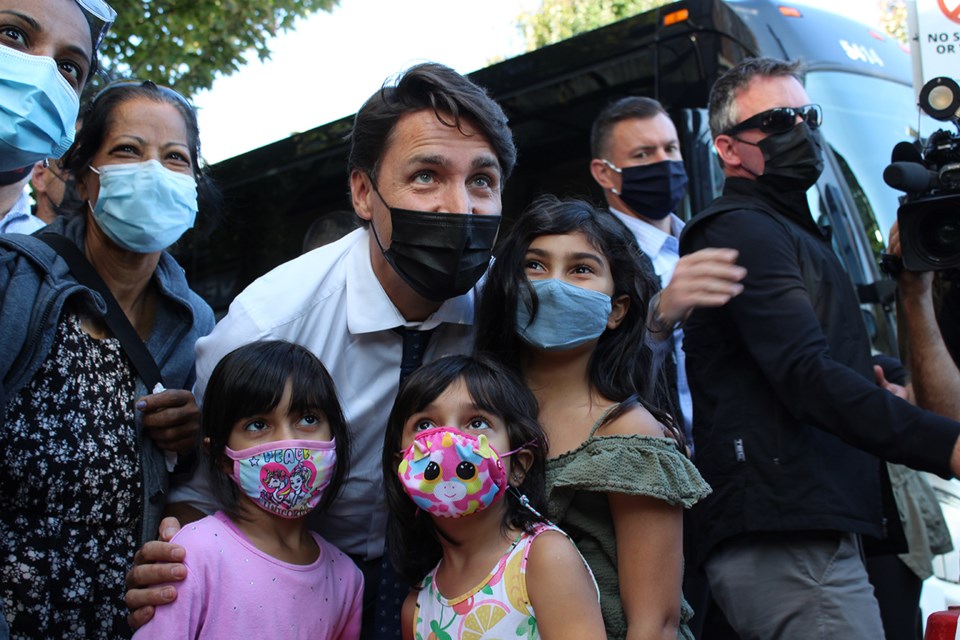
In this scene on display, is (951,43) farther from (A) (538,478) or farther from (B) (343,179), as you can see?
(B) (343,179)

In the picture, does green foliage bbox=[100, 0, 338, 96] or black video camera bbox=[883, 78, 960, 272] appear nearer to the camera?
black video camera bbox=[883, 78, 960, 272]

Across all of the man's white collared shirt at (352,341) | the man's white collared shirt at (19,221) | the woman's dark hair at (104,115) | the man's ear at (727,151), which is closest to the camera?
the man's white collared shirt at (352,341)

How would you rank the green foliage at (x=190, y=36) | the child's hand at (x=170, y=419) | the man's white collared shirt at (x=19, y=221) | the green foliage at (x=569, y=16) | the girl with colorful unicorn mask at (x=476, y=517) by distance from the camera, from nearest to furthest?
1. the girl with colorful unicorn mask at (x=476, y=517)
2. the child's hand at (x=170, y=419)
3. the man's white collared shirt at (x=19, y=221)
4. the green foliage at (x=190, y=36)
5. the green foliage at (x=569, y=16)

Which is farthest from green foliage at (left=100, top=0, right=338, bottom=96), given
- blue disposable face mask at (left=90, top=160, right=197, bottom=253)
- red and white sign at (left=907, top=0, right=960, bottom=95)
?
red and white sign at (left=907, top=0, right=960, bottom=95)

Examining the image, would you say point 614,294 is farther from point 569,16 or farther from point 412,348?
point 569,16

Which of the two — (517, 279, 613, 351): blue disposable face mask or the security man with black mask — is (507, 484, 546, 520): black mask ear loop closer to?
(517, 279, 613, 351): blue disposable face mask

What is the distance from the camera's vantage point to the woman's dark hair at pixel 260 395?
2678 mm

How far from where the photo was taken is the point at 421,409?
254 centimetres

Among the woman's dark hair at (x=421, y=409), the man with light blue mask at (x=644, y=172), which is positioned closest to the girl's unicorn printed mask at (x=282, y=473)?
the woman's dark hair at (x=421, y=409)

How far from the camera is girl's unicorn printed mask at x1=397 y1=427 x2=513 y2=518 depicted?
2354mm

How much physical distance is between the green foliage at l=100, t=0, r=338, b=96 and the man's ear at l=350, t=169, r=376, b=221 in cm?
609

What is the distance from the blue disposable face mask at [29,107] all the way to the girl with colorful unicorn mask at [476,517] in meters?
1.06

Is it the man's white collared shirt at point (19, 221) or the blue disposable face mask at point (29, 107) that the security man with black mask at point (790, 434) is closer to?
the blue disposable face mask at point (29, 107)

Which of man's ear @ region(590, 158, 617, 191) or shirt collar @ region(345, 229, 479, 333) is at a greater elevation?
shirt collar @ region(345, 229, 479, 333)
